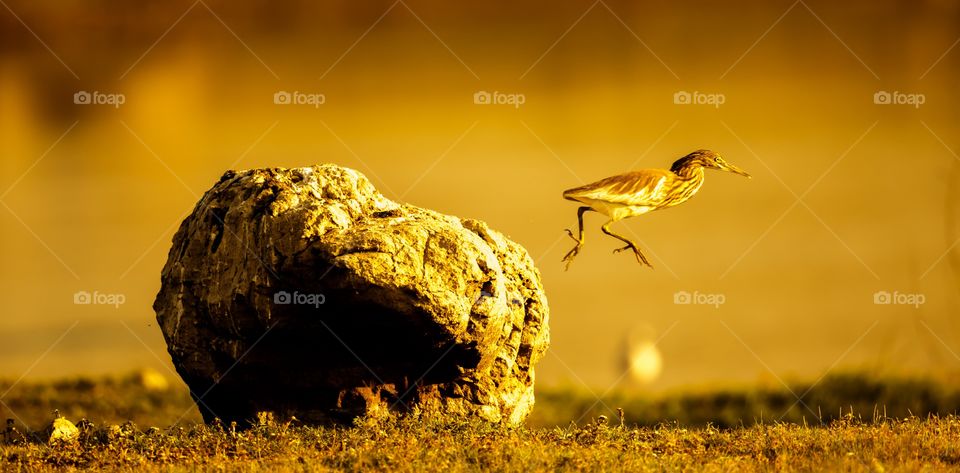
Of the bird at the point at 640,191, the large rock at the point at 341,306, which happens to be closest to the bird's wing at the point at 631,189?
the bird at the point at 640,191

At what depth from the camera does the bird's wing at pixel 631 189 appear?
14211 millimetres

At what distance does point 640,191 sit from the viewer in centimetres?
1446

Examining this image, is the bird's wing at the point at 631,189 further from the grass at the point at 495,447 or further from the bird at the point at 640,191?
the grass at the point at 495,447

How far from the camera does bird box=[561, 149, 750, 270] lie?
14219 mm

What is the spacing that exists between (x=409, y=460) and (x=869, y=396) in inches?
885

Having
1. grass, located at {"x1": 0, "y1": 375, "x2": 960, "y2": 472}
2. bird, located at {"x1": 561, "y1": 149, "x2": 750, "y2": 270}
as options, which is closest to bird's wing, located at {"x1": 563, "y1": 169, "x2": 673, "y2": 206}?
bird, located at {"x1": 561, "y1": 149, "x2": 750, "y2": 270}

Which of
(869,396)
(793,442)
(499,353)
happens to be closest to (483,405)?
(499,353)

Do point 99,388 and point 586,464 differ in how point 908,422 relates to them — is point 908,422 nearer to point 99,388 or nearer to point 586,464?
point 586,464

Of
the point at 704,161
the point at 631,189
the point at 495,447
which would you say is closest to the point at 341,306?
the point at 495,447

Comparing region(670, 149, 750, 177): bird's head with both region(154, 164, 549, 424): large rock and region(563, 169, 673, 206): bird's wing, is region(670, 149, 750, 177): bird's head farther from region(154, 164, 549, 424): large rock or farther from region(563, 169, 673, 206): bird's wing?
region(154, 164, 549, 424): large rock

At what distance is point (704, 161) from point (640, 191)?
4.22ft

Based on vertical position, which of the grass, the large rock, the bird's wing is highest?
the bird's wing

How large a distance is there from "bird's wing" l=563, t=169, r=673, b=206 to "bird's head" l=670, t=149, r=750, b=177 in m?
0.37

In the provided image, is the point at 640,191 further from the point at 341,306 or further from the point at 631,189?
the point at 341,306
